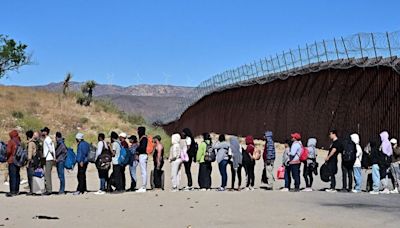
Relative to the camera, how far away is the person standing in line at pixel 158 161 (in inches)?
812

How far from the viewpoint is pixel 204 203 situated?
17.4 metres

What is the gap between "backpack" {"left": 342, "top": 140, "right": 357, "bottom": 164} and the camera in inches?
767

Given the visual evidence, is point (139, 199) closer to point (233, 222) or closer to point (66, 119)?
point (233, 222)

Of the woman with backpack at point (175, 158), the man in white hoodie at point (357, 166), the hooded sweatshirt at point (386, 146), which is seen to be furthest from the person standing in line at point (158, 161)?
the hooded sweatshirt at point (386, 146)

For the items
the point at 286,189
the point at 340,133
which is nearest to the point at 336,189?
the point at 286,189

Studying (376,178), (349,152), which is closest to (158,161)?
(349,152)

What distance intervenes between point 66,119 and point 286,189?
119 feet

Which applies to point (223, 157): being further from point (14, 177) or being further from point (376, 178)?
point (14, 177)

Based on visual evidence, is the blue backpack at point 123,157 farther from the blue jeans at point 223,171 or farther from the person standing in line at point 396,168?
the person standing in line at point 396,168

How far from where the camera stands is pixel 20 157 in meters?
19.5

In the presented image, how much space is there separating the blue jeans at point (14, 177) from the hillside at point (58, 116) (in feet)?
82.2

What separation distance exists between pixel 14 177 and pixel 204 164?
16.2 ft

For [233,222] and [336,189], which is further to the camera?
[336,189]

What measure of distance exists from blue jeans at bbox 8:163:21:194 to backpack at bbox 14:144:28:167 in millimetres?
131
